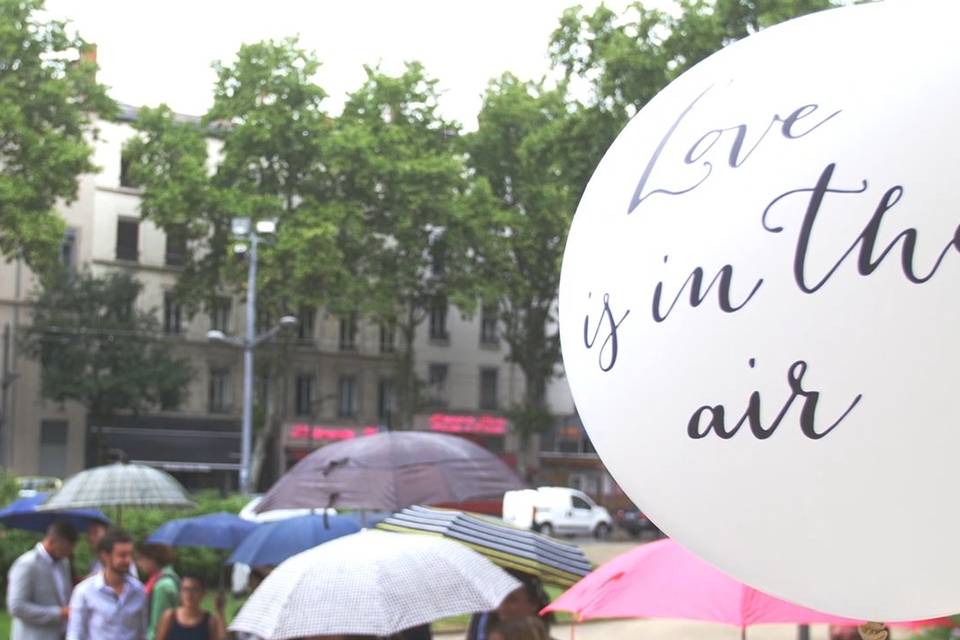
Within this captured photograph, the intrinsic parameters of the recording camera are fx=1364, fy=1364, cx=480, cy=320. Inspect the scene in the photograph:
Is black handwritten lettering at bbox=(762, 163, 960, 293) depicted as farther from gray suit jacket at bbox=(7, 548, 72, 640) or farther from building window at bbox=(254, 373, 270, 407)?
building window at bbox=(254, 373, 270, 407)

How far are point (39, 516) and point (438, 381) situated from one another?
38995 millimetres

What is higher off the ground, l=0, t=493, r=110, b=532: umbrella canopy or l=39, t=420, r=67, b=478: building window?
l=0, t=493, r=110, b=532: umbrella canopy

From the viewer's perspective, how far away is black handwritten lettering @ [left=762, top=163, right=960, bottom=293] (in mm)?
2572

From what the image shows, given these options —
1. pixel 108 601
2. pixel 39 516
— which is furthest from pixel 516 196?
pixel 108 601

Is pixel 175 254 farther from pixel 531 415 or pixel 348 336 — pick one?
pixel 531 415

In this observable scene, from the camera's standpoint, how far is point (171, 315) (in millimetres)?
46531

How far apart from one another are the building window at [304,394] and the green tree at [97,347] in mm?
6573

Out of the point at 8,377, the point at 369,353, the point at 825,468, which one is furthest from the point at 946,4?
the point at 369,353

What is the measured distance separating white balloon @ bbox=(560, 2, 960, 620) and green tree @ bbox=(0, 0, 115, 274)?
103 feet

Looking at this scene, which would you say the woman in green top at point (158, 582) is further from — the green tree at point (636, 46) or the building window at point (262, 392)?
the building window at point (262, 392)

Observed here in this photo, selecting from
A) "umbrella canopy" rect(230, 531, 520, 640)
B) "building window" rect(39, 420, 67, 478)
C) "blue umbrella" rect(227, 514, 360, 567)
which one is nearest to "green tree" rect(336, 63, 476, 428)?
"building window" rect(39, 420, 67, 478)

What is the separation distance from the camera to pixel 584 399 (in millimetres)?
3266

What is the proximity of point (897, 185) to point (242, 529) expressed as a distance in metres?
9.96

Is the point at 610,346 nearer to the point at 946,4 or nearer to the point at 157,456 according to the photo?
the point at 946,4
